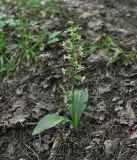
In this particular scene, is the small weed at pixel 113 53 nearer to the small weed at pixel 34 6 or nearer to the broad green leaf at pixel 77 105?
the broad green leaf at pixel 77 105

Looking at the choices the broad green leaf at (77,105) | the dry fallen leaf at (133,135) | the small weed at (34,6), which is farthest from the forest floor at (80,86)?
the small weed at (34,6)

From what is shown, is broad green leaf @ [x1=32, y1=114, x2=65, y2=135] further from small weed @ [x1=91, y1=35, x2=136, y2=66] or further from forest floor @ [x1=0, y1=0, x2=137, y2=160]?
small weed @ [x1=91, y1=35, x2=136, y2=66]

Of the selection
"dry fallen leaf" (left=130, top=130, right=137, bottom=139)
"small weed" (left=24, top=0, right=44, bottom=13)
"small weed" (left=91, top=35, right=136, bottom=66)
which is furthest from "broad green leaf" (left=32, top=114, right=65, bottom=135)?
"small weed" (left=24, top=0, right=44, bottom=13)

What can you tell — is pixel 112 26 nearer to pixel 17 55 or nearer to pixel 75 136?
pixel 17 55

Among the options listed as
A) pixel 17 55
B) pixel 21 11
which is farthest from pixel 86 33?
pixel 21 11

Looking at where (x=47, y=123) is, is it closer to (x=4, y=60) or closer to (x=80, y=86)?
(x=80, y=86)
